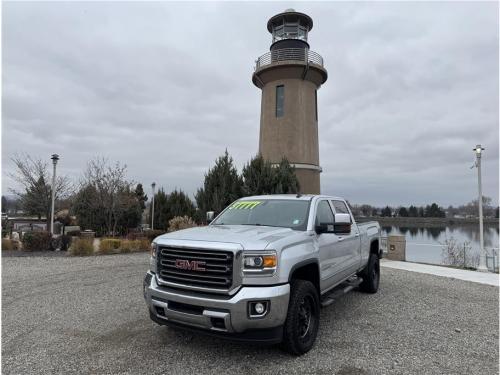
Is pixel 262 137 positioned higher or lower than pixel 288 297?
higher

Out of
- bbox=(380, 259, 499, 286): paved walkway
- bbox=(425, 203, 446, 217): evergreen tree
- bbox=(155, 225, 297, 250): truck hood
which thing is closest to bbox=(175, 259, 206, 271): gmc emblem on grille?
bbox=(155, 225, 297, 250): truck hood

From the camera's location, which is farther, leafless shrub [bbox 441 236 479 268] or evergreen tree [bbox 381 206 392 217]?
evergreen tree [bbox 381 206 392 217]

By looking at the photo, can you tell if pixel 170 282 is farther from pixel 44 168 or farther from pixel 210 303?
pixel 44 168

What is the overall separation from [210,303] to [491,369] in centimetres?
325

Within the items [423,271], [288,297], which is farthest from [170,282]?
[423,271]

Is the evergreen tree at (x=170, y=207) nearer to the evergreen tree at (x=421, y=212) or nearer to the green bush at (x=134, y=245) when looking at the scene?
the green bush at (x=134, y=245)

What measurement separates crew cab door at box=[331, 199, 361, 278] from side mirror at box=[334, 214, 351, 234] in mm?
684

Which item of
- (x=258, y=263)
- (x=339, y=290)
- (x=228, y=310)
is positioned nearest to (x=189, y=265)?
(x=228, y=310)

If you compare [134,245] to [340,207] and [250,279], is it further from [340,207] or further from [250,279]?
[250,279]

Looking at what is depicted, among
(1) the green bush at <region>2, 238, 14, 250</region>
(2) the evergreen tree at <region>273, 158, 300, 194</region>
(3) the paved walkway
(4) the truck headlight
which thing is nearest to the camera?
(4) the truck headlight

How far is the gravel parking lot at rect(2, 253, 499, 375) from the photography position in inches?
157

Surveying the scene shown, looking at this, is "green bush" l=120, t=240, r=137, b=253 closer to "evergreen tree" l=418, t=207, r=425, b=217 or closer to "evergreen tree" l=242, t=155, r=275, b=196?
"evergreen tree" l=242, t=155, r=275, b=196

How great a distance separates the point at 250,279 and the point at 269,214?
173 cm

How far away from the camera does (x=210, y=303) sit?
379cm
